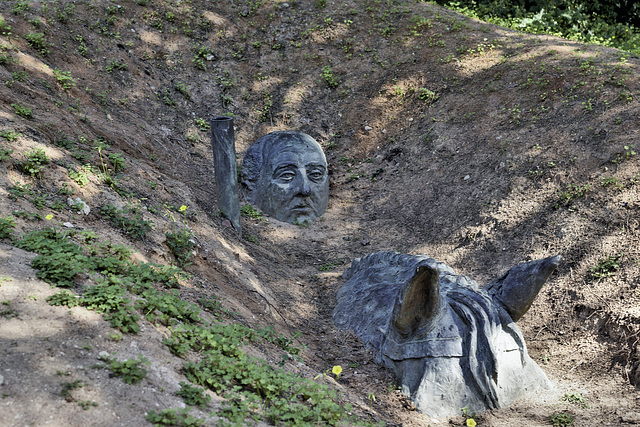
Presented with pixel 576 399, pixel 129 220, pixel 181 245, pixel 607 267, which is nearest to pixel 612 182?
pixel 607 267

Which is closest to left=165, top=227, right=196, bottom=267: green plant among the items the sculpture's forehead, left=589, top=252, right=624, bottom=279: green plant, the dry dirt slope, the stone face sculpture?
the dry dirt slope

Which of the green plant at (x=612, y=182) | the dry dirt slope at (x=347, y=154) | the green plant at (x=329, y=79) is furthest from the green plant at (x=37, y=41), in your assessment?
the green plant at (x=612, y=182)

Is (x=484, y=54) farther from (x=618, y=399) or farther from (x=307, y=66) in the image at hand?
(x=618, y=399)

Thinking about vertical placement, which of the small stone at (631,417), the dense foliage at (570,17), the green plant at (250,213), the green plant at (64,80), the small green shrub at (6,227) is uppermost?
the dense foliage at (570,17)

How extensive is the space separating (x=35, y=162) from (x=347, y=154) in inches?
252

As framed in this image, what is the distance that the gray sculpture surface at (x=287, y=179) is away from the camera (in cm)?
912

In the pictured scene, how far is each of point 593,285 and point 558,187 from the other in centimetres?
192

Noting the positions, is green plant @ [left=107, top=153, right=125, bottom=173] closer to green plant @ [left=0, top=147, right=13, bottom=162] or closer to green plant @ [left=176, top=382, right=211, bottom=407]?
green plant @ [left=0, top=147, right=13, bottom=162]

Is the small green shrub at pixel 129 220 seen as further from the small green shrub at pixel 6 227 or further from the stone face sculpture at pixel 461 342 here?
the stone face sculpture at pixel 461 342

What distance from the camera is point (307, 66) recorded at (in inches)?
473

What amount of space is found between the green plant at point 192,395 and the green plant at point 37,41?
8.06 meters

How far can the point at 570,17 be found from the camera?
518 inches

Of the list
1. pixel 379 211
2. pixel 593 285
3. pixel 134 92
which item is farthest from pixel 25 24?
pixel 593 285

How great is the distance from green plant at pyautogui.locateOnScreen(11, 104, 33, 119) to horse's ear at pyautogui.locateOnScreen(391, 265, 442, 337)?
5.22 meters
